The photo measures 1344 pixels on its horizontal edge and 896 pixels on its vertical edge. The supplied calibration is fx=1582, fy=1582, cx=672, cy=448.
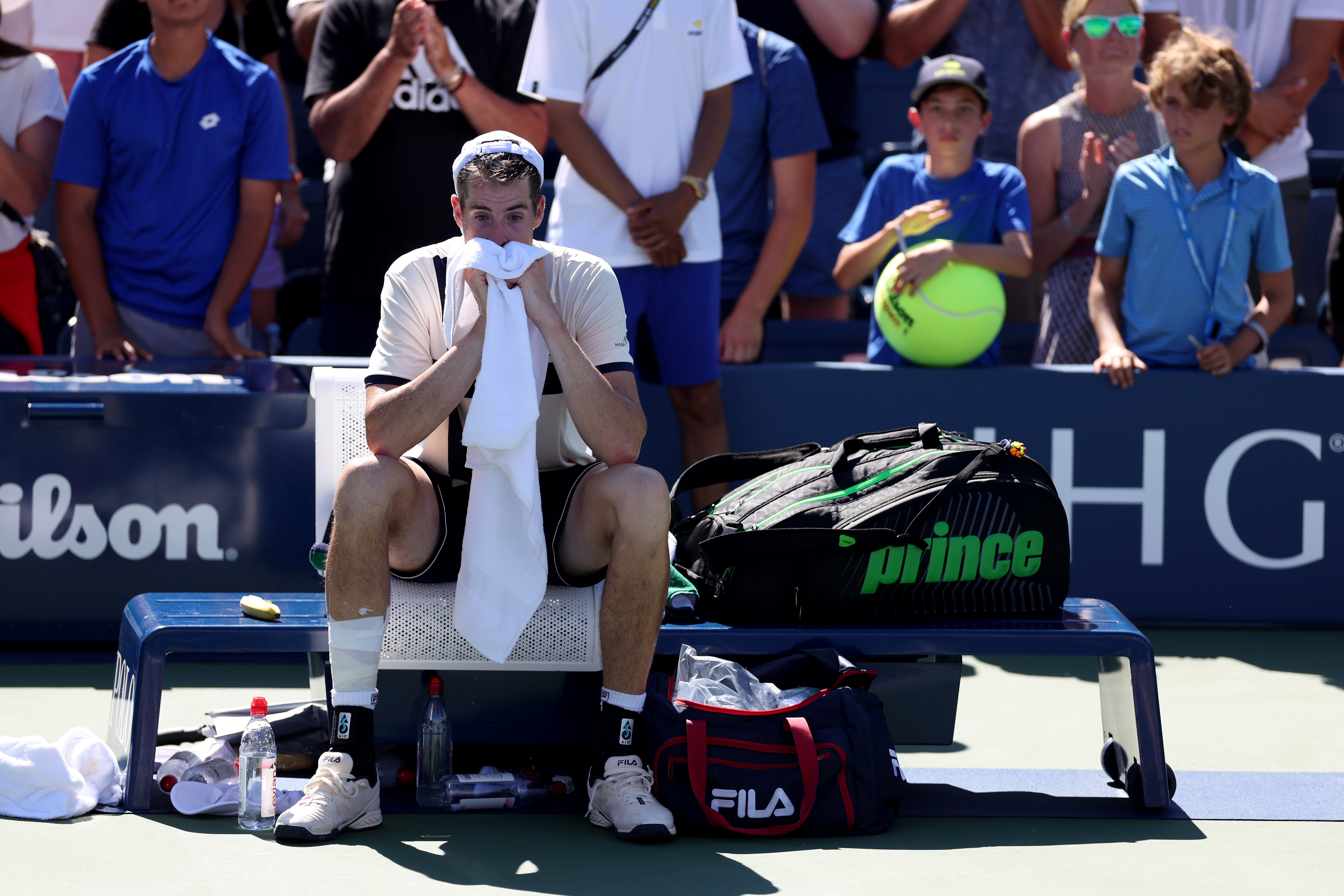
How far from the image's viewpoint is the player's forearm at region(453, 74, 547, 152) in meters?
5.49

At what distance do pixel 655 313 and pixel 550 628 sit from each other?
5.91 feet

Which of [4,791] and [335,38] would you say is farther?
[335,38]

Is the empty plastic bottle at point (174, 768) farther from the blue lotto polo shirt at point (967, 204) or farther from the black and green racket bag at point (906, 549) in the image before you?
the blue lotto polo shirt at point (967, 204)

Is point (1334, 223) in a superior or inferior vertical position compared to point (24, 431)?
superior

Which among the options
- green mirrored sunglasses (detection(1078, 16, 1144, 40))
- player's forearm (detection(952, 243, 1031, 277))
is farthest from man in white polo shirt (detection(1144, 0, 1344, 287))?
player's forearm (detection(952, 243, 1031, 277))

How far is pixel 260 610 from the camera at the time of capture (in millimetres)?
3725

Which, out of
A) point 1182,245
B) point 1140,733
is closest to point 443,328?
point 1140,733

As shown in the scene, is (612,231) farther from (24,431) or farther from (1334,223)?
(1334,223)

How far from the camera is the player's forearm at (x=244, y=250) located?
566 centimetres

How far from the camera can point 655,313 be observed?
5.23 m

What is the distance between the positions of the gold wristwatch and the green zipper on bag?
5.03ft

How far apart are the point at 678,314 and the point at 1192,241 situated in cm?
189

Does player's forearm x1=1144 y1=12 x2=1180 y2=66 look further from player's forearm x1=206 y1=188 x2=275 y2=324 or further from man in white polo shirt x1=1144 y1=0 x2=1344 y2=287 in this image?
player's forearm x1=206 y1=188 x2=275 y2=324

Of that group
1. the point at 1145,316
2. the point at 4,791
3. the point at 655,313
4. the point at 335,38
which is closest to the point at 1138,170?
the point at 1145,316
